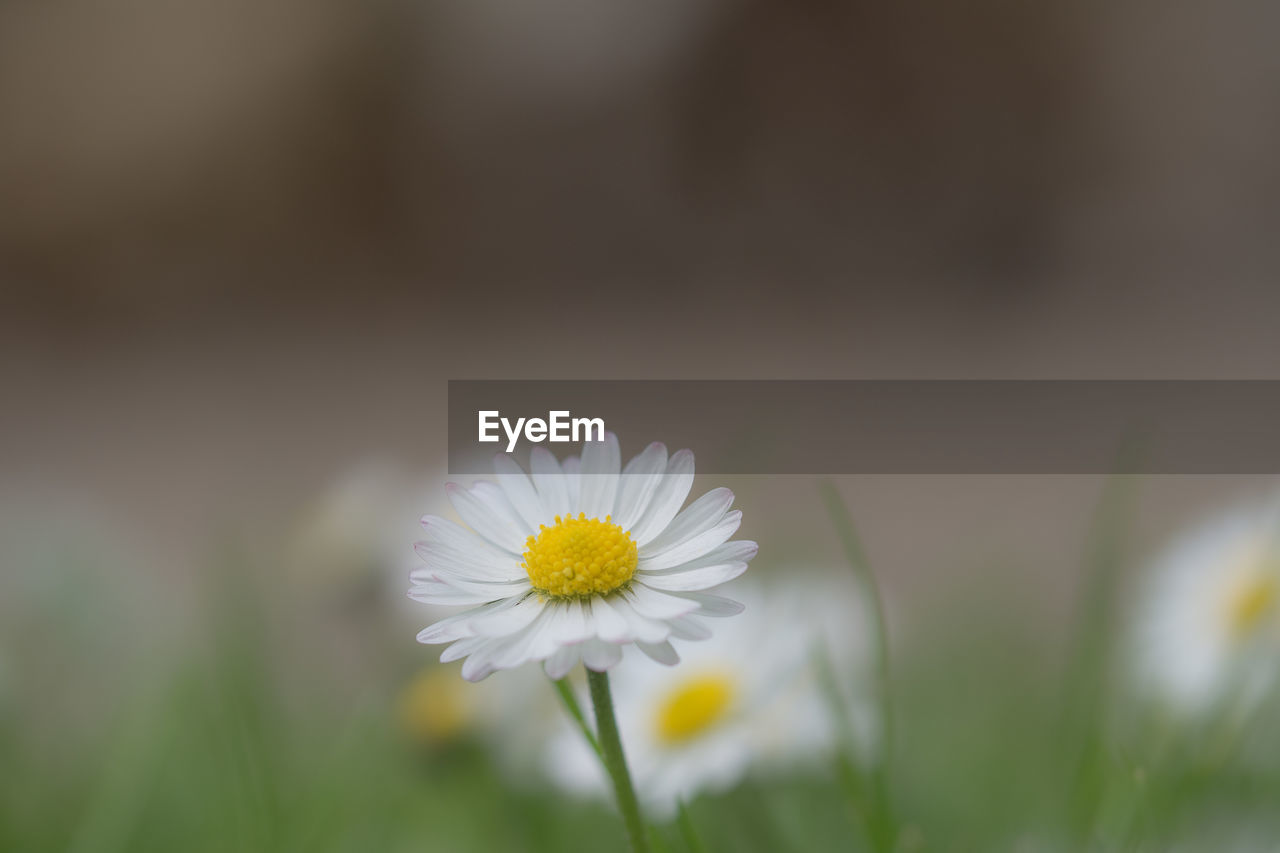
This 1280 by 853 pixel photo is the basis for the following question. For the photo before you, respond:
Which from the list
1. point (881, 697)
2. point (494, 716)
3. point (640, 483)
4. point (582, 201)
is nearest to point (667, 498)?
point (640, 483)

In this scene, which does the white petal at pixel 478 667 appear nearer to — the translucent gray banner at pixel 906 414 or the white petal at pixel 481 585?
the white petal at pixel 481 585

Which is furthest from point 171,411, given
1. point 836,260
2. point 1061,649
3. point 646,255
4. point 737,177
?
point 1061,649


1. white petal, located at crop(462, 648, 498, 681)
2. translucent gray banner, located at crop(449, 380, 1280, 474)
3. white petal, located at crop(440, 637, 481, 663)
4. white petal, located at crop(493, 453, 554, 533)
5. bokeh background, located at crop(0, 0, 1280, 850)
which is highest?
bokeh background, located at crop(0, 0, 1280, 850)

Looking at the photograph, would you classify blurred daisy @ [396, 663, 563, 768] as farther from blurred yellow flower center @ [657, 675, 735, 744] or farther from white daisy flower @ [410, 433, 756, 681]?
white daisy flower @ [410, 433, 756, 681]

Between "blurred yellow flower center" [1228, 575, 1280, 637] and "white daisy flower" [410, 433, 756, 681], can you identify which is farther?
"blurred yellow flower center" [1228, 575, 1280, 637]

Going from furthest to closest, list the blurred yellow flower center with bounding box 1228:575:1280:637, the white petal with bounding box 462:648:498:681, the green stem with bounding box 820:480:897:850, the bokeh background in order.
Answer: the bokeh background, the blurred yellow flower center with bounding box 1228:575:1280:637, the green stem with bounding box 820:480:897:850, the white petal with bounding box 462:648:498:681

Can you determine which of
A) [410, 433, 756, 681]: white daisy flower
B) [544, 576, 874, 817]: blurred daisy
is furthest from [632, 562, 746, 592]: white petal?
[544, 576, 874, 817]: blurred daisy

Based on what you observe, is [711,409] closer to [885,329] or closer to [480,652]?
[885,329]
